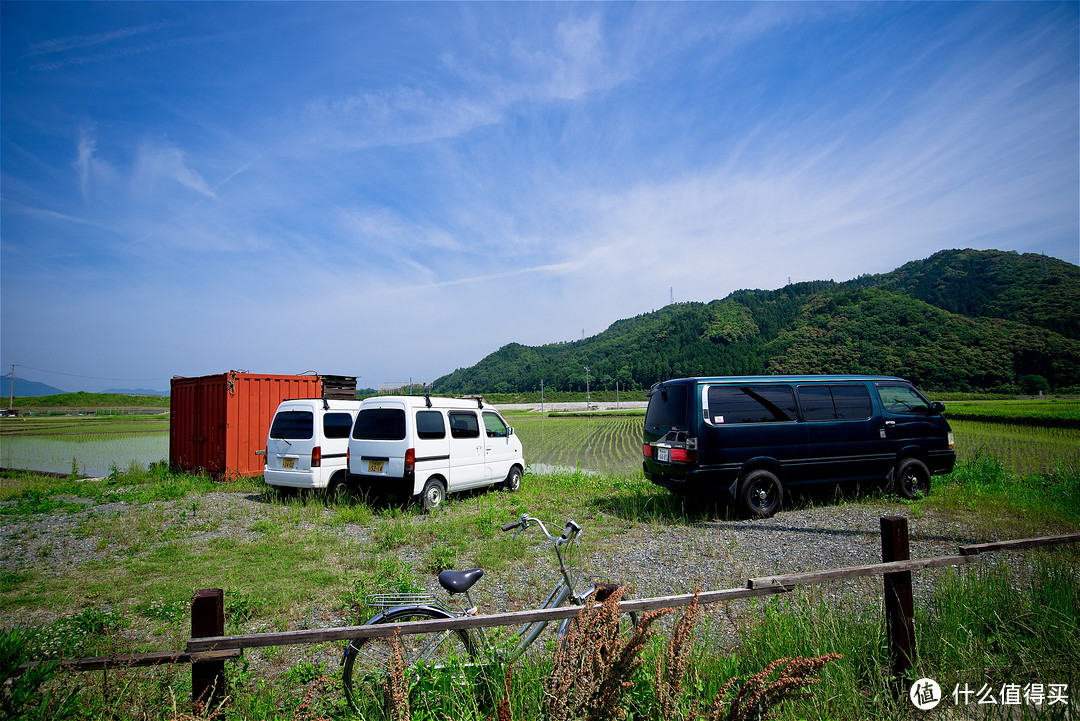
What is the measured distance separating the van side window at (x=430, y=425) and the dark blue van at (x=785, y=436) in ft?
11.8

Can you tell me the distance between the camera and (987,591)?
11.7ft

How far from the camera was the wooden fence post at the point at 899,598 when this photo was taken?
2848mm

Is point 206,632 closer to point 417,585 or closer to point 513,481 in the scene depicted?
point 417,585

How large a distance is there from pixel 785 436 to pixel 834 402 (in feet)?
3.83

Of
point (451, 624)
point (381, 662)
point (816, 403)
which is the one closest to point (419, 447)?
point (381, 662)

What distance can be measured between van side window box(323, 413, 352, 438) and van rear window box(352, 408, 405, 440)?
4.10ft

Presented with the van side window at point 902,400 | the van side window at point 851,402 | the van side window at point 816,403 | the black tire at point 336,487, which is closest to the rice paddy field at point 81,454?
the black tire at point 336,487

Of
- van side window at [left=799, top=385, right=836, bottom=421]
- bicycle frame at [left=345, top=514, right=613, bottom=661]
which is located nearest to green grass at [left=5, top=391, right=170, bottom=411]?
van side window at [left=799, top=385, right=836, bottom=421]

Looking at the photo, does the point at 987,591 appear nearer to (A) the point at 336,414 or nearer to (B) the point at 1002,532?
(B) the point at 1002,532

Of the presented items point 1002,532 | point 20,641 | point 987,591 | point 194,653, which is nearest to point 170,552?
point 20,641

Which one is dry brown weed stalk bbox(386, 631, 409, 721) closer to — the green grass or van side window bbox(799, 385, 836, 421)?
van side window bbox(799, 385, 836, 421)

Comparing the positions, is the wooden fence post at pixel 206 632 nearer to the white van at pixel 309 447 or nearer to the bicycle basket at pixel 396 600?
the bicycle basket at pixel 396 600

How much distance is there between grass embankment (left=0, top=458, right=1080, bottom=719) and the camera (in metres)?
2.53

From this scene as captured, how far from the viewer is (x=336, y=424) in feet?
33.9
